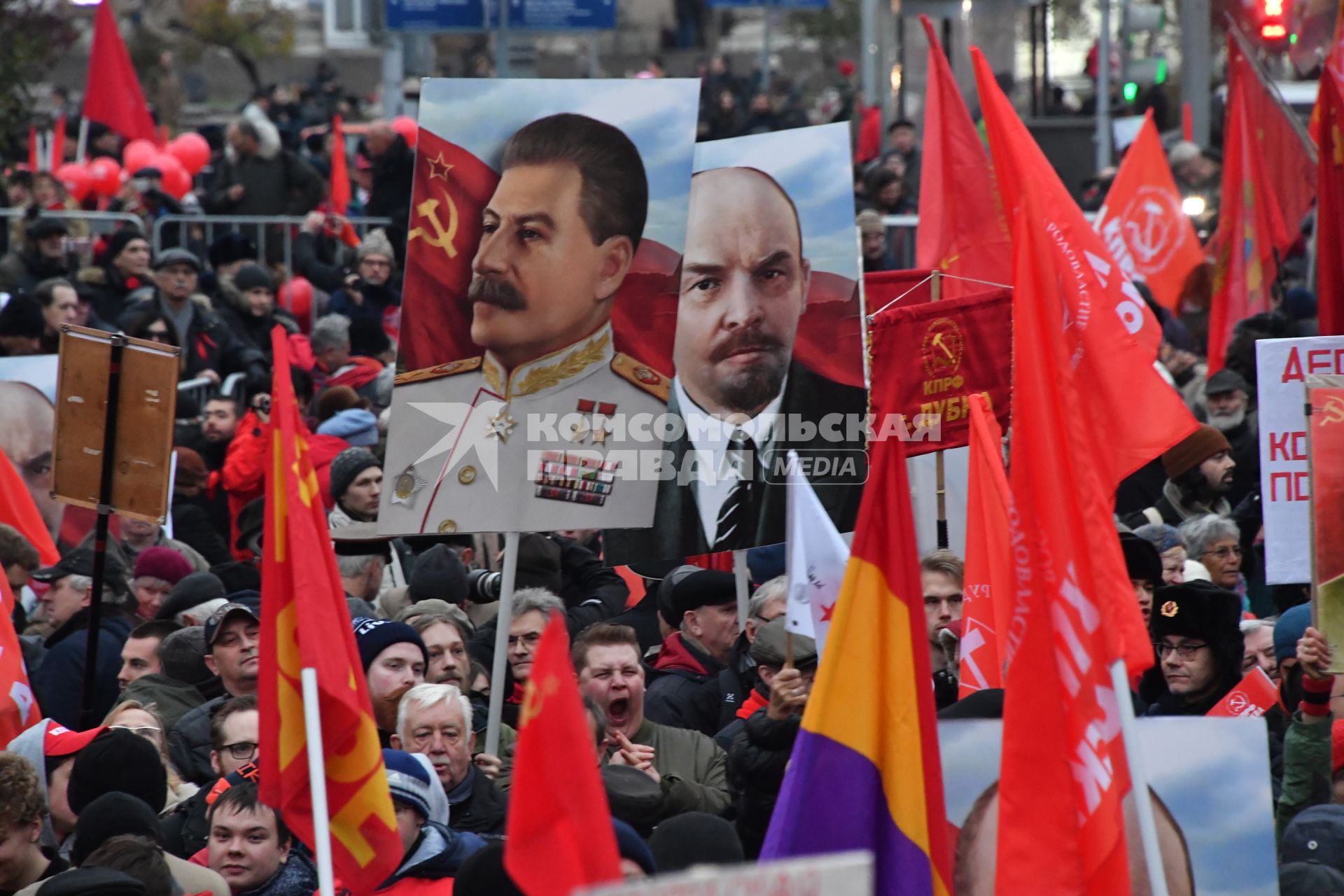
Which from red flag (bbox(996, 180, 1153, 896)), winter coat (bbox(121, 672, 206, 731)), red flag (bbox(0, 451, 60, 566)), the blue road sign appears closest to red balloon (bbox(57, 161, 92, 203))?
the blue road sign

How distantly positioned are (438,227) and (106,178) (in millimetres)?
11323

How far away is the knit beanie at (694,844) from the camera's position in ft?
13.4

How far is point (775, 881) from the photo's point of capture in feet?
8.70

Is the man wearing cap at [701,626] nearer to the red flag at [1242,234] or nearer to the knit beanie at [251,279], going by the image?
the red flag at [1242,234]

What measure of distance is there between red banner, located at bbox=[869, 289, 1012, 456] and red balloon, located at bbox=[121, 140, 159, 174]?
434 inches

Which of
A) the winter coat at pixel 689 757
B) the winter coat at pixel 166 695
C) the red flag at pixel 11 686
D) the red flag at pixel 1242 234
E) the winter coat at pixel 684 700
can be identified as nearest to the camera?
the winter coat at pixel 689 757

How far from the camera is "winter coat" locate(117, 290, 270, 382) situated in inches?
456

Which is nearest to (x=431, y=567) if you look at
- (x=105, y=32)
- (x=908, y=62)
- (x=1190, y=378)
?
(x=1190, y=378)

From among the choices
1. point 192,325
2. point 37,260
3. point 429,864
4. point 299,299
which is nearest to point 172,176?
point 299,299

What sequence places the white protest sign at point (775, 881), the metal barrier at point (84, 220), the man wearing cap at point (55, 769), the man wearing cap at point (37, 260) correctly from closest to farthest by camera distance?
the white protest sign at point (775, 881) → the man wearing cap at point (55, 769) → the man wearing cap at point (37, 260) → the metal barrier at point (84, 220)

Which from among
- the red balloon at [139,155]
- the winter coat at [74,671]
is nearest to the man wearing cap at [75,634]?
the winter coat at [74,671]

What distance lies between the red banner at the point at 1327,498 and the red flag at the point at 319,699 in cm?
254

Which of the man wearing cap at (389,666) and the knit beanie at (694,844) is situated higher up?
the man wearing cap at (389,666)

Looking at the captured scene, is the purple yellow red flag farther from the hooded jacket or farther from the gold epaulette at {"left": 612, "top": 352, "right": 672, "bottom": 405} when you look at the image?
the gold epaulette at {"left": 612, "top": 352, "right": 672, "bottom": 405}
